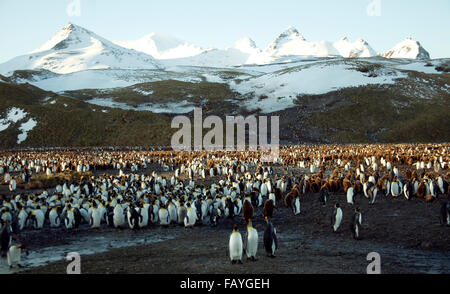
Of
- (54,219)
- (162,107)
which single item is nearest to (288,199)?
(54,219)

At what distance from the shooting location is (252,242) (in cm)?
844

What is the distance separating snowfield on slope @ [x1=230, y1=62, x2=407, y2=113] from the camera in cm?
7762

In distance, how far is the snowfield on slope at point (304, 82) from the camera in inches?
3056

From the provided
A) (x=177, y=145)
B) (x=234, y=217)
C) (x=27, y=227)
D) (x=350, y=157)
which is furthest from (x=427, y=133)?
(x=27, y=227)

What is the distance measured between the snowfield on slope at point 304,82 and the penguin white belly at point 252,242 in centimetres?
6441

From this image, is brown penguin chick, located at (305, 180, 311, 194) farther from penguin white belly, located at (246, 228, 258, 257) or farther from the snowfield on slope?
the snowfield on slope

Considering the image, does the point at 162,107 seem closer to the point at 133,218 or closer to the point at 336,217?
the point at 133,218

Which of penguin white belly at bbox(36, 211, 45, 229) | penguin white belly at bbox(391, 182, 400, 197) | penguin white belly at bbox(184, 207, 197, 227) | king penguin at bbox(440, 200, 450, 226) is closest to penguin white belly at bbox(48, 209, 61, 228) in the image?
penguin white belly at bbox(36, 211, 45, 229)

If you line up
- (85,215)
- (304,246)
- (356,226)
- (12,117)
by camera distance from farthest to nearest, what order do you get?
(12,117), (85,215), (356,226), (304,246)

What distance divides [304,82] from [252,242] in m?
81.5

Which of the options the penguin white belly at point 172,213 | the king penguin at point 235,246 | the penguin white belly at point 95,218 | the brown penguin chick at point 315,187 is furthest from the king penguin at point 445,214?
the penguin white belly at point 95,218

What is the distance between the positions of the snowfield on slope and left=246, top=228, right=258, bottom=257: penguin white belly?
64.4 m
